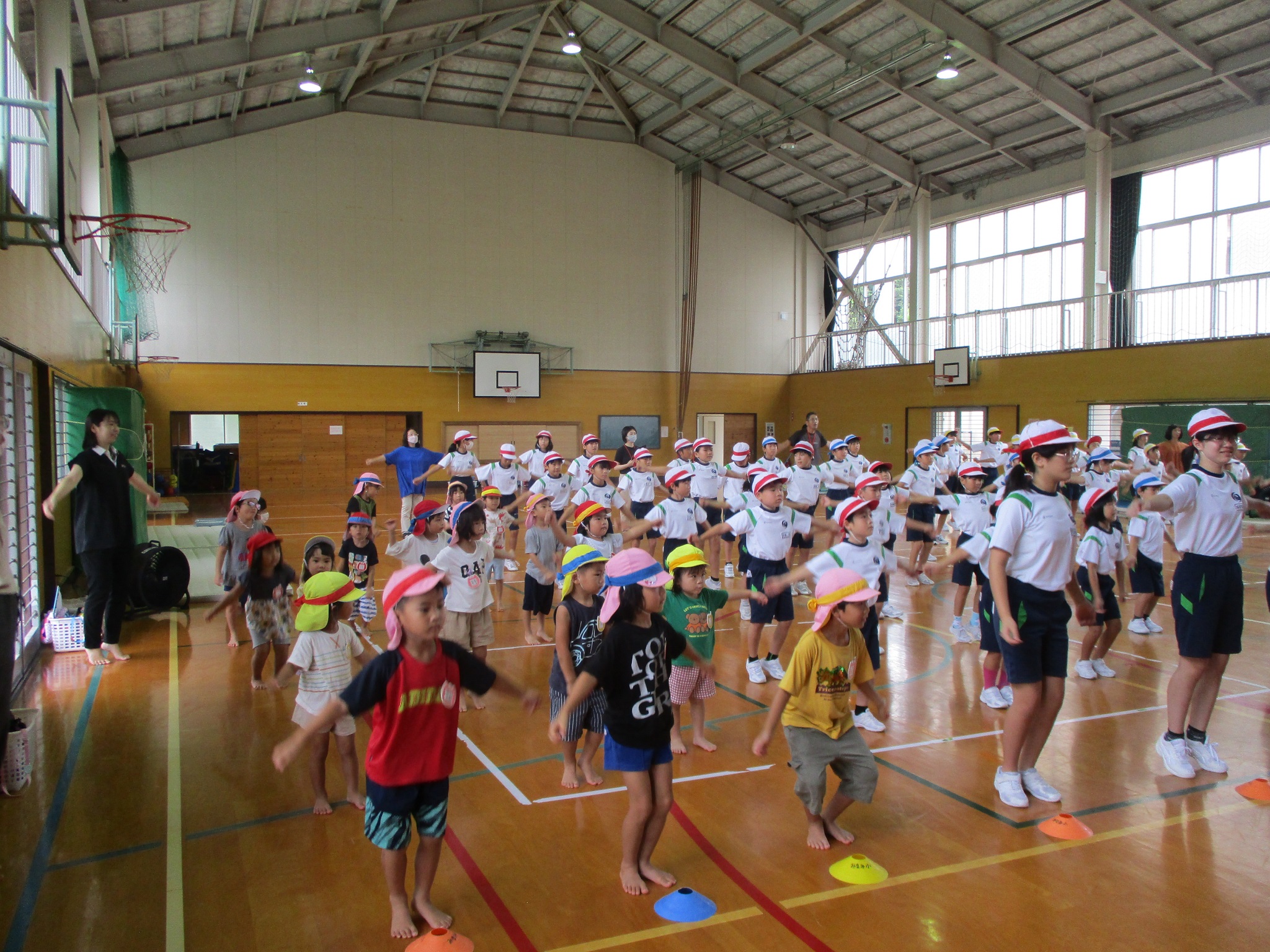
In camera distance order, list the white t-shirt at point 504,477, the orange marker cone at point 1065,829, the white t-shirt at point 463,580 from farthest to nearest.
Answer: the white t-shirt at point 504,477, the white t-shirt at point 463,580, the orange marker cone at point 1065,829

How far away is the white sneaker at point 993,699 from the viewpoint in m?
6.85

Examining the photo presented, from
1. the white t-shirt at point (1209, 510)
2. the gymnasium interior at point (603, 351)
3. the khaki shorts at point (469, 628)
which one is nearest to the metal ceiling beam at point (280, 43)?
the gymnasium interior at point (603, 351)

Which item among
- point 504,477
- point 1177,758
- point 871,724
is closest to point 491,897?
point 871,724

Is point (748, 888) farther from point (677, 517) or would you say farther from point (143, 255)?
point (143, 255)

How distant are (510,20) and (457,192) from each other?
6567 mm

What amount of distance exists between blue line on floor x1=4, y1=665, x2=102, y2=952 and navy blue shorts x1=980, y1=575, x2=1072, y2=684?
4.93m

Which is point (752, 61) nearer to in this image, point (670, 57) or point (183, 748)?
point (670, 57)

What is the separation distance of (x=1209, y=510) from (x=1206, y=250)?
61.6ft

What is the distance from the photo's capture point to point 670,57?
22469mm

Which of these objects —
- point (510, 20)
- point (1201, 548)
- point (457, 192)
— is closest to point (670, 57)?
point (510, 20)

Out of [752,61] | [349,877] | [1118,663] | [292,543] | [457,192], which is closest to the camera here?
[349,877]

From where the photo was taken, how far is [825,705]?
4336mm

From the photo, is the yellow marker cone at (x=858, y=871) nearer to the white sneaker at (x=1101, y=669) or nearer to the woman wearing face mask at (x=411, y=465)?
the white sneaker at (x=1101, y=669)

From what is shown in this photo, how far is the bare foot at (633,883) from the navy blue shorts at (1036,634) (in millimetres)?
2326
